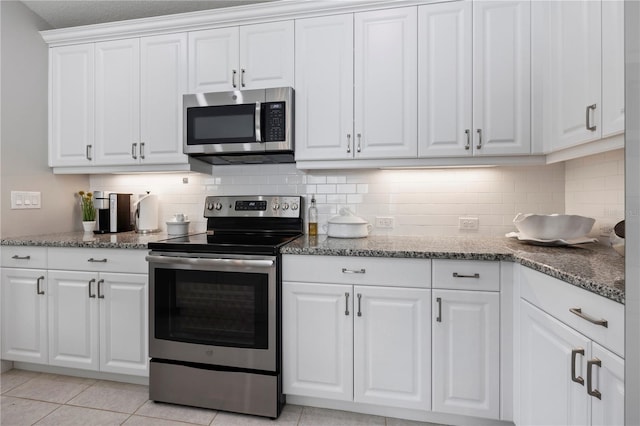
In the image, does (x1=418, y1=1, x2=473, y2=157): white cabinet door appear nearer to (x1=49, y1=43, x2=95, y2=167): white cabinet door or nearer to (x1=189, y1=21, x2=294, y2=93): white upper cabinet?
(x1=189, y1=21, x2=294, y2=93): white upper cabinet

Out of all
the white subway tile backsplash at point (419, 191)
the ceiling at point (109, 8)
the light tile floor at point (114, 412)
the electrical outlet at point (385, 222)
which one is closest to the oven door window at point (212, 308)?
the light tile floor at point (114, 412)

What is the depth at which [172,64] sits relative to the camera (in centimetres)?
236

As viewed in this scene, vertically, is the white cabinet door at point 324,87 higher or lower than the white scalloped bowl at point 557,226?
higher

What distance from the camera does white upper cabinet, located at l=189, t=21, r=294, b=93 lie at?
7.22ft

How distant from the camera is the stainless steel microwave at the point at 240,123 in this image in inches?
84.4

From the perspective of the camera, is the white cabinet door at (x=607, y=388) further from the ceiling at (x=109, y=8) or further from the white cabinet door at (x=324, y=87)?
the ceiling at (x=109, y=8)

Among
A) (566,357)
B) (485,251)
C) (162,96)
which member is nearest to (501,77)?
(485,251)

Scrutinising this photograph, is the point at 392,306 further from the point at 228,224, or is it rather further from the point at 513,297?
the point at 228,224

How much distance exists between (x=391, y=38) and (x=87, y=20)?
91.6 inches

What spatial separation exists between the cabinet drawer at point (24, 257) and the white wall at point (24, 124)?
0.18m

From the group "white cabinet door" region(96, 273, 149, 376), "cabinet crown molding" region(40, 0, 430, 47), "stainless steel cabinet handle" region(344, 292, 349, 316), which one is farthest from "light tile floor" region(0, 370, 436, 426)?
"cabinet crown molding" region(40, 0, 430, 47)

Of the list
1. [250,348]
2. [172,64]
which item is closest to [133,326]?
[250,348]

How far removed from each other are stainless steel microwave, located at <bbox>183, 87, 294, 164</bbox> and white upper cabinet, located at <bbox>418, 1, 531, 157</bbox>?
2.80ft

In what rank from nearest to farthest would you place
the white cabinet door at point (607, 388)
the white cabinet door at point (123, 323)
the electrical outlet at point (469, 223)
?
the white cabinet door at point (607, 388) → the white cabinet door at point (123, 323) → the electrical outlet at point (469, 223)
